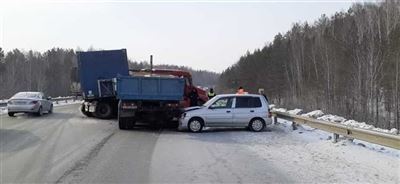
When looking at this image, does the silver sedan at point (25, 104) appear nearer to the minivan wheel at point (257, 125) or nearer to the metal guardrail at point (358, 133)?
the minivan wheel at point (257, 125)

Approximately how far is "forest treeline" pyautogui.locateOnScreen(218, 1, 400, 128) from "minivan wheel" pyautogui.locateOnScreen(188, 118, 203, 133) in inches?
518

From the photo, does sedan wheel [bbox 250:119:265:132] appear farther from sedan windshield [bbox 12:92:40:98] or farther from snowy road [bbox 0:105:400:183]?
sedan windshield [bbox 12:92:40:98]

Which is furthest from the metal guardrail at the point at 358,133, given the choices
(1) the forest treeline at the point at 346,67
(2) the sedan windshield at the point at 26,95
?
(2) the sedan windshield at the point at 26,95

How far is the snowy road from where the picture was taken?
32.2 ft

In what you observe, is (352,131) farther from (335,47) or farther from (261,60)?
(261,60)

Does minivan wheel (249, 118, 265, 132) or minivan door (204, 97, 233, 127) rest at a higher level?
minivan door (204, 97, 233, 127)

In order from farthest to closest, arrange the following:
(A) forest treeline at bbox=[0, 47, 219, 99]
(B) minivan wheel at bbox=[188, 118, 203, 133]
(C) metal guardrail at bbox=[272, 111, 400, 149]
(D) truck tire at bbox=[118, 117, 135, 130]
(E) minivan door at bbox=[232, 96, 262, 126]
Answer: (A) forest treeline at bbox=[0, 47, 219, 99]
(D) truck tire at bbox=[118, 117, 135, 130]
(E) minivan door at bbox=[232, 96, 262, 126]
(B) minivan wheel at bbox=[188, 118, 203, 133]
(C) metal guardrail at bbox=[272, 111, 400, 149]

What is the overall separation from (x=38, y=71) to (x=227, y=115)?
116350 mm

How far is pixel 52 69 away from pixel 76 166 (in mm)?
127722

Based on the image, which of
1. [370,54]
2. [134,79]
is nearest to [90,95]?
[134,79]

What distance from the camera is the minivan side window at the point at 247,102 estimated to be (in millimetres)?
20391

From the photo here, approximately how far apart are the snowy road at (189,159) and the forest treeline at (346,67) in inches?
624

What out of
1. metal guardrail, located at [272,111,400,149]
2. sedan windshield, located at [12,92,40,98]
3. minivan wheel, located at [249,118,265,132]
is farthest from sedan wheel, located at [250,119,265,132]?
sedan windshield, located at [12,92,40,98]

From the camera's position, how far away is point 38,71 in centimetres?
12950
